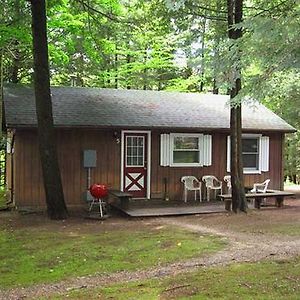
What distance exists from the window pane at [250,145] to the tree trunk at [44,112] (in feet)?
23.8

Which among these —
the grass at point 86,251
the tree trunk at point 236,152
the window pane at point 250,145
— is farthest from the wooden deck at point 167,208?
the window pane at point 250,145

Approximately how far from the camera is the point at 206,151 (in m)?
15.5

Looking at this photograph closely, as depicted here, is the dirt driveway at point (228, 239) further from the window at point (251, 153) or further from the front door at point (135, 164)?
the front door at point (135, 164)

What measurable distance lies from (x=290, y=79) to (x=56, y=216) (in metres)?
9.36

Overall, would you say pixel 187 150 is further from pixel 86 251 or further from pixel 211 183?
pixel 86 251

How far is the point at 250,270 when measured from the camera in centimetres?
643

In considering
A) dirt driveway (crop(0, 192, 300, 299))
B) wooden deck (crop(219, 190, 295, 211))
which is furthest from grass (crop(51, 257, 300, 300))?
wooden deck (crop(219, 190, 295, 211))

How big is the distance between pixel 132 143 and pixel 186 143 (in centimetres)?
194

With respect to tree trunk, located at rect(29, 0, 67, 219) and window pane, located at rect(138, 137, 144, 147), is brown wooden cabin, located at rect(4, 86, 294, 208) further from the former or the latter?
tree trunk, located at rect(29, 0, 67, 219)

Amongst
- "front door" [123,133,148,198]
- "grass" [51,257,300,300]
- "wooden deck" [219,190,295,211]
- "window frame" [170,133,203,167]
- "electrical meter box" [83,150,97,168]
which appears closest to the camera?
"grass" [51,257,300,300]

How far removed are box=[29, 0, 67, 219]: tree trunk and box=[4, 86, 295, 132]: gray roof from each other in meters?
1.39

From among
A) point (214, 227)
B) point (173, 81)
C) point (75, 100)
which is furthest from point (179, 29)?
point (173, 81)

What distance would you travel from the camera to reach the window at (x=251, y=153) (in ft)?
53.2

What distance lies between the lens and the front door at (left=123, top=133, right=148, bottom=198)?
1459 centimetres
